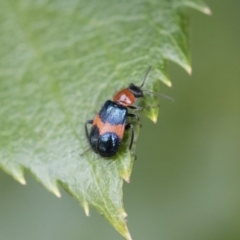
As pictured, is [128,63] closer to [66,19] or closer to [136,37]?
[136,37]

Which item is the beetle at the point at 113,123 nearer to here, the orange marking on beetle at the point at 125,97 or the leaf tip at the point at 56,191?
the orange marking on beetle at the point at 125,97

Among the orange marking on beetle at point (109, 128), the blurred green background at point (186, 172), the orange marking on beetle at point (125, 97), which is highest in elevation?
the orange marking on beetle at point (125, 97)

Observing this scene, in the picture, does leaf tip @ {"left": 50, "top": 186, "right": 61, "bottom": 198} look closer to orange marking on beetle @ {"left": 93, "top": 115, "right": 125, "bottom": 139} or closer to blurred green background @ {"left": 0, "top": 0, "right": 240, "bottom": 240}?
orange marking on beetle @ {"left": 93, "top": 115, "right": 125, "bottom": 139}

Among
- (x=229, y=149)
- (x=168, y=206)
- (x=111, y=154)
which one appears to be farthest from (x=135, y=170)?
(x=111, y=154)

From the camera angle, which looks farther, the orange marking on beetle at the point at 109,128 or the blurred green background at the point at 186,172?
the blurred green background at the point at 186,172

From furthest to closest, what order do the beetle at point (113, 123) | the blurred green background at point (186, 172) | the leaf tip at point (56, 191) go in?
the blurred green background at point (186, 172), the beetle at point (113, 123), the leaf tip at point (56, 191)

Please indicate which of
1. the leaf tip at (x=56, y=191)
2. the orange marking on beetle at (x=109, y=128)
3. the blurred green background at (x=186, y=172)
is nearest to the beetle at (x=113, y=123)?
the orange marking on beetle at (x=109, y=128)
